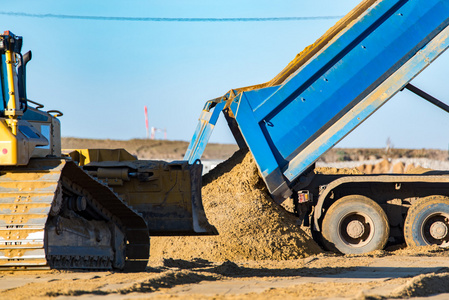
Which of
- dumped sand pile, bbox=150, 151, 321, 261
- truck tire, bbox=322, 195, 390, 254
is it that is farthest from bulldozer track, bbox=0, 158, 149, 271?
truck tire, bbox=322, 195, 390, 254

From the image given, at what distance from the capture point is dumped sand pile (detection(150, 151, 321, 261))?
394 inches

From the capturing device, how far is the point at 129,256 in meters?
8.50

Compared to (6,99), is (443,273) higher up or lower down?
lower down

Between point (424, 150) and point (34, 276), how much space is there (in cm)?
3027

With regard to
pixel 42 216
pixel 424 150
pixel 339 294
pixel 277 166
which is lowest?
pixel 339 294

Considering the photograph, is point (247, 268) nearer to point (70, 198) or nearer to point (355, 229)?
point (70, 198)

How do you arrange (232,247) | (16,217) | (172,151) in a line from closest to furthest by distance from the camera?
(16,217) → (232,247) → (172,151)

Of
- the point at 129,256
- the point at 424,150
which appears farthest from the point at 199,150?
the point at 424,150

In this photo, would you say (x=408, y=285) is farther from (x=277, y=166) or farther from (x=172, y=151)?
(x=172, y=151)

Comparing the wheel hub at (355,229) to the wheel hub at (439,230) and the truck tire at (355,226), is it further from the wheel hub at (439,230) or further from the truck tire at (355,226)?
the wheel hub at (439,230)

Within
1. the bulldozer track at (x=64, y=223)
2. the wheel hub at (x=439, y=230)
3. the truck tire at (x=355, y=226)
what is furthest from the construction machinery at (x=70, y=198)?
the wheel hub at (x=439, y=230)

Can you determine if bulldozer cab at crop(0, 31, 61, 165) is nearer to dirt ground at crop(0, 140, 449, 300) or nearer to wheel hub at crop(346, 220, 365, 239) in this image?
dirt ground at crop(0, 140, 449, 300)

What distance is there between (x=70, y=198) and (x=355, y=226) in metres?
5.06

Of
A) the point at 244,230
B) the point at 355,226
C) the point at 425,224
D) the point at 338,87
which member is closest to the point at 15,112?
the point at 244,230
